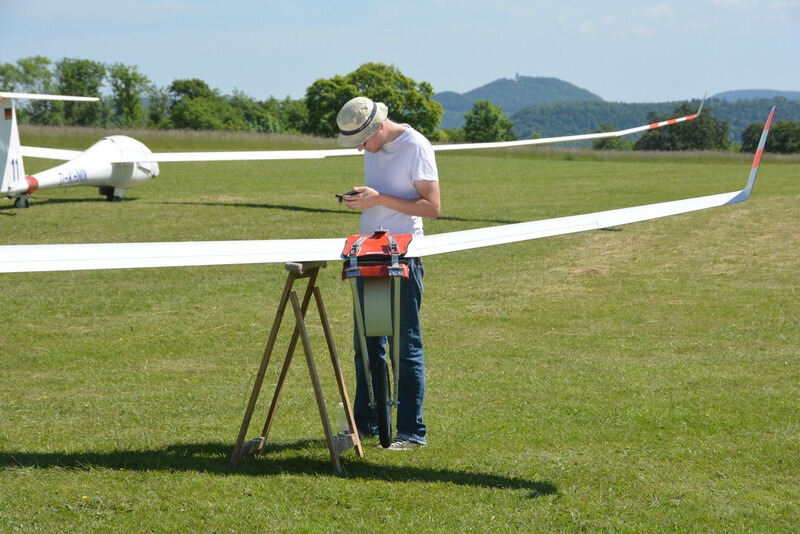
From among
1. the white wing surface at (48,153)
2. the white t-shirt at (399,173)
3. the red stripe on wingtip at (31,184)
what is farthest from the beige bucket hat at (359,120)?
the white wing surface at (48,153)

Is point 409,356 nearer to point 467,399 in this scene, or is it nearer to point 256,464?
point 256,464

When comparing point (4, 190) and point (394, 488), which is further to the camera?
point (4, 190)

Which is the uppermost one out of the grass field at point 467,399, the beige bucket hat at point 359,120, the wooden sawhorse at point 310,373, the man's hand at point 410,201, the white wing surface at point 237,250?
the beige bucket hat at point 359,120

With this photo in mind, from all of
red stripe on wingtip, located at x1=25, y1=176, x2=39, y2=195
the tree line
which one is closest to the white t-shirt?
red stripe on wingtip, located at x1=25, y1=176, x2=39, y2=195

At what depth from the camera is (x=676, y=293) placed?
10.8 meters

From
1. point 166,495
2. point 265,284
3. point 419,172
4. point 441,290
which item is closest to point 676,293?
point 441,290

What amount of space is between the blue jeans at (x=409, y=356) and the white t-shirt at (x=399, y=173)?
24 cm

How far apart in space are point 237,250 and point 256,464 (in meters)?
1.21

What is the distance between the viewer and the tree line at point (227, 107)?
94.7 meters

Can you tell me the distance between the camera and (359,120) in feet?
15.1

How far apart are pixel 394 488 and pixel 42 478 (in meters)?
1.82

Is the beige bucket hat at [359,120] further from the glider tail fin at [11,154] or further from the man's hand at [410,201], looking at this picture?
the glider tail fin at [11,154]

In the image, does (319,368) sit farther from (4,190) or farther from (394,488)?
(4,190)

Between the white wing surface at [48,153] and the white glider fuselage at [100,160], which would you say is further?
the white wing surface at [48,153]
